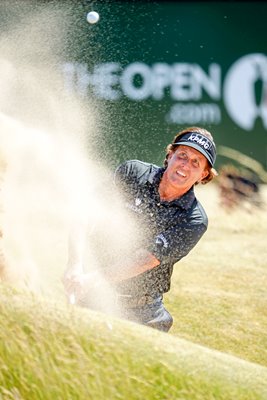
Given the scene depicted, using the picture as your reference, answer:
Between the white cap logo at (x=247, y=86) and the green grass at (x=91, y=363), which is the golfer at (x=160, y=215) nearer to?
the green grass at (x=91, y=363)

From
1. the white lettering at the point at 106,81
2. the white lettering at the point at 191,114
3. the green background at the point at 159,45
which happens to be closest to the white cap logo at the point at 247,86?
the green background at the point at 159,45

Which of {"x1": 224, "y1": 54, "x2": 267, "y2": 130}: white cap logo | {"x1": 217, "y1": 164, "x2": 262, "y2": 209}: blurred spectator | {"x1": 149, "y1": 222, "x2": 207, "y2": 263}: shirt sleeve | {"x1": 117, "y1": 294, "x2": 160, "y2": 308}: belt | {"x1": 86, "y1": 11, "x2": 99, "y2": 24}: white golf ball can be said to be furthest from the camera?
{"x1": 224, "y1": 54, "x2": 267, "y2": 130}: white cap logo

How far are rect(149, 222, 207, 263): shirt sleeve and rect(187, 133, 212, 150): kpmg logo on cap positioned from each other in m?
0.38

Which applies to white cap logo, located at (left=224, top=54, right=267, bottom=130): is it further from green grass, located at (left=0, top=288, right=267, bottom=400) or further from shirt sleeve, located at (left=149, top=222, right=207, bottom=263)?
green grass, located at (left=0, top=288, right=267, bottom=400)

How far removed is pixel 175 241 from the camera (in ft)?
10.9

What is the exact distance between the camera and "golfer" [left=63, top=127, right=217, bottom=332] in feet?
10.8

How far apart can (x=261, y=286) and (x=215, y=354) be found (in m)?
2.88

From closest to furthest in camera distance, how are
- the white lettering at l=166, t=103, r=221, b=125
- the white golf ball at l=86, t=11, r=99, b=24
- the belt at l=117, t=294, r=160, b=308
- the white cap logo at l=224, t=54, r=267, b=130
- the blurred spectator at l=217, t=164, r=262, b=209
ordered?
the belt at l=117, t=294, r=160, b=308 < the white golf ball at l=86, t=11, r=99, b=24 < the blurred spectator at l=217, t=164, r=262, b=209 < the white lettering at l=166, t=103, r=221, b=125 < the white cap logo at l=224, t=54, r=267, b=130

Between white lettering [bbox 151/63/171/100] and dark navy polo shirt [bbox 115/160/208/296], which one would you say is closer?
dark navy polo shirt [bbox 115/160/208/296]

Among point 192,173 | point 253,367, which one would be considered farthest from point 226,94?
point 253,367

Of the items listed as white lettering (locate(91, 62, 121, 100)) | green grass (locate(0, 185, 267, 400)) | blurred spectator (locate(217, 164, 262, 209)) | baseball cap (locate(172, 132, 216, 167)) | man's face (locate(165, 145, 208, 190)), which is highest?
white lettering (locate(91, 62, 121, 100))

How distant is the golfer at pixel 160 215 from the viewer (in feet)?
10.8

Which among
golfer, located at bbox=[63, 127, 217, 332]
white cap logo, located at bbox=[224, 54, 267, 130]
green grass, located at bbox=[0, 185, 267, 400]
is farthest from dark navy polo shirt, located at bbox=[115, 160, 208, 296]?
white cap logo, located at bbox=[224, 54, 267, 130]

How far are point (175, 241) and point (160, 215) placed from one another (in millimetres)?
164
